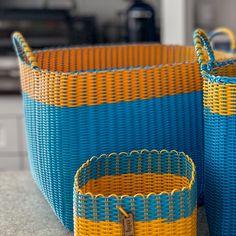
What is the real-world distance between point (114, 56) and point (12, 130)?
1499 mm

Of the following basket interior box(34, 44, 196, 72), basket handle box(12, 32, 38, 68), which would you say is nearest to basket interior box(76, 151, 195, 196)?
basket handle box(12, 32, 38, 68)

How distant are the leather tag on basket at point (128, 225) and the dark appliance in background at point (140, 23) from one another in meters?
1.93

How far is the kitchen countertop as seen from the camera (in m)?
0.93

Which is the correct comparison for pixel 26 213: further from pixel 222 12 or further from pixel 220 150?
pixel 222 12

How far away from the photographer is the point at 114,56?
1.28 metres

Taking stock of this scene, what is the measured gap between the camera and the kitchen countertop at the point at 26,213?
0.93 m

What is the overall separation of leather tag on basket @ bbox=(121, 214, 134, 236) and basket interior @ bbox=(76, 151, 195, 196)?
0.13 metres

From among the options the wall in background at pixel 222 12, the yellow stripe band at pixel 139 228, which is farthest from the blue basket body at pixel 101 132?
the wall in background at pixel 222 12

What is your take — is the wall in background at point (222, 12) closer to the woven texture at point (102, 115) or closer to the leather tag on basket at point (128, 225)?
the woven texture at point (102, 115)

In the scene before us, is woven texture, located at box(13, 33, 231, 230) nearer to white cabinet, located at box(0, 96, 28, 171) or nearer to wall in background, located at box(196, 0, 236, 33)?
white cabinet, located at box(0, 96, 28, 171)

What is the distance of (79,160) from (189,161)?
0.18 metres

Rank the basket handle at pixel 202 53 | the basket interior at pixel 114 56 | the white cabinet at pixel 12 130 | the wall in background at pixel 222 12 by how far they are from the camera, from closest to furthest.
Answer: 1. the basket handle at pixel 202 53
2. the basket interior at pixel 114 56
3. the white cabinet at pixel 12 130
4. the wall in background at pixel 222 12

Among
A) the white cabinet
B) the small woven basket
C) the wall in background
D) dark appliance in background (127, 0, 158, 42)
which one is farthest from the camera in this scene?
the wall in background

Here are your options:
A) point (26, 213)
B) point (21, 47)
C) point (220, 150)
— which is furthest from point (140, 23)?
point (220, 150)
